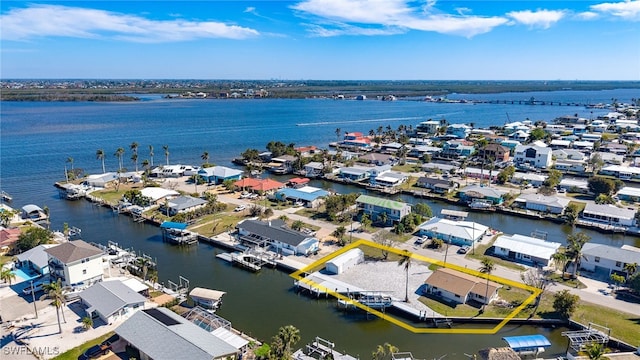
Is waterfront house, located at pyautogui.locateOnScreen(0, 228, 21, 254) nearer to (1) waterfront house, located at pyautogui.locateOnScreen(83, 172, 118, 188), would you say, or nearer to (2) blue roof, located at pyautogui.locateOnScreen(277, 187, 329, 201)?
(1) waterfront house, located at pyautogui.locateOnScreen(83, 172, 118, 188)

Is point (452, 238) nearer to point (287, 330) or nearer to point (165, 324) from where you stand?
point (287, 330)

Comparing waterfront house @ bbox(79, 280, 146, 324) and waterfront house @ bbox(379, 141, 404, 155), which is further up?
waterfront house @ bbox(379, 141, 404, 155)

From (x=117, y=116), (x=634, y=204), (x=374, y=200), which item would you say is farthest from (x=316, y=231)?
(x=117, y=116)

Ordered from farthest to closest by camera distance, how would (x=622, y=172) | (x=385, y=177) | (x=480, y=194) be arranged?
(x=622, y=172) → (x=385, y=177) → (x=480, y=194)

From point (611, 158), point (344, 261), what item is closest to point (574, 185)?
point (611, 158)

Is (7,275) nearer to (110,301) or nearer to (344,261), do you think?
(110,301)

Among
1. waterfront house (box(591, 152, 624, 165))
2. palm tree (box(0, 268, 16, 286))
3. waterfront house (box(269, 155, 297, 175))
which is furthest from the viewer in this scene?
waterfront house (box(269, 155, 297, 175))

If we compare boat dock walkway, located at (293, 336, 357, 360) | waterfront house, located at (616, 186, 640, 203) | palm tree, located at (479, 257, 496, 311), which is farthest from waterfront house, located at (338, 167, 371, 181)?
boat dock walkway, located at (293, 336, 357, 360)
